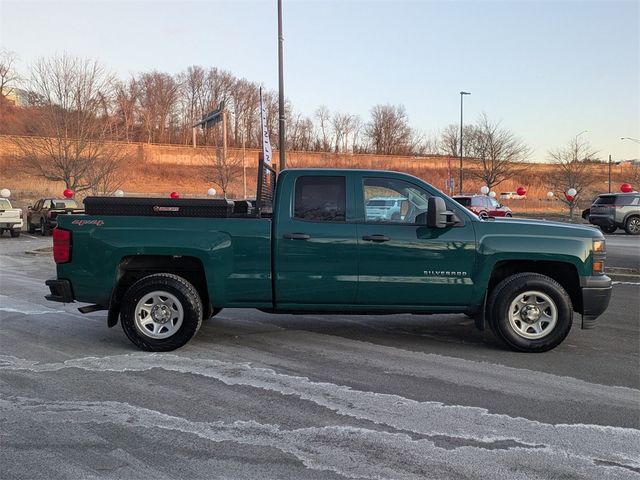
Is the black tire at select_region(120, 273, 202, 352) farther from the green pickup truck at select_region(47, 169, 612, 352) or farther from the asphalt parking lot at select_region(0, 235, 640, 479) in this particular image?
the asphalt parking lot at select_region(0, 235, 640, 479)

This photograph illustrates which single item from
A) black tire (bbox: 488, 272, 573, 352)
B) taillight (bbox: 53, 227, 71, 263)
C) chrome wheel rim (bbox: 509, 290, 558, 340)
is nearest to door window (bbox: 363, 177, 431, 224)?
black tire (bbox: 488, 272, 573, 352)

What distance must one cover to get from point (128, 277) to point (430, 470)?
409 centimetres

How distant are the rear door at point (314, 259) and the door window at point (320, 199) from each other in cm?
1

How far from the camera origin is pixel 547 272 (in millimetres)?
6156

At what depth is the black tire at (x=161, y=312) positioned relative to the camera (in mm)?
5809

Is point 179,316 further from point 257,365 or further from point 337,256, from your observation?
point 337,256

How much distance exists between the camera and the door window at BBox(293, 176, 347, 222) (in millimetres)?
5910

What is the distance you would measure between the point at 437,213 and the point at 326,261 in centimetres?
126

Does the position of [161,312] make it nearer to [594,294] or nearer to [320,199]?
[320,199]

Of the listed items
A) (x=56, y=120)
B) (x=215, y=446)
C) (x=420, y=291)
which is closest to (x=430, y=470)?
(x=215, y=446)

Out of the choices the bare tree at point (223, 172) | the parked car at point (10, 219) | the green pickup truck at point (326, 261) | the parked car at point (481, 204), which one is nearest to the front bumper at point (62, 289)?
the green pickup truck at point (326, 261)

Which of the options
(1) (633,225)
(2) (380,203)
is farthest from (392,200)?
(1) (633,225)

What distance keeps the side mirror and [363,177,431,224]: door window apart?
0.65 feet

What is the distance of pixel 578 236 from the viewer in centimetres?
587
